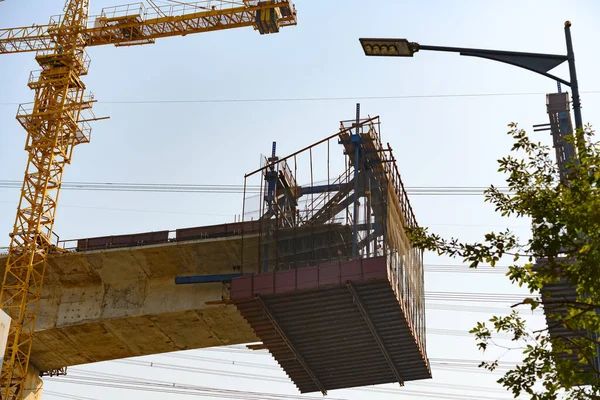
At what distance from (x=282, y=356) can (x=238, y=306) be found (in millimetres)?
5814

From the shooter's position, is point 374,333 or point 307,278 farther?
point 374,333

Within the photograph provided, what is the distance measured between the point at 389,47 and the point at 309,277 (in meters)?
29.4

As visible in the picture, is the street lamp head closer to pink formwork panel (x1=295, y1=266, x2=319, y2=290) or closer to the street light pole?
the street light pole

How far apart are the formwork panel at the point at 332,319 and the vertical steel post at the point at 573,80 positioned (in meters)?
28.6

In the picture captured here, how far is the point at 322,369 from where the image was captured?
60531mm

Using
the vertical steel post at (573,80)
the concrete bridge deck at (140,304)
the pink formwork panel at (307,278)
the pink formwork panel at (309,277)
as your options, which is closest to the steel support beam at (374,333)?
the pink formwork panel at (309,277)

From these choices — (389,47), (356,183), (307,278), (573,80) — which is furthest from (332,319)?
Answer: (573,80)

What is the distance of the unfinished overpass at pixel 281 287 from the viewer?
2143 inches

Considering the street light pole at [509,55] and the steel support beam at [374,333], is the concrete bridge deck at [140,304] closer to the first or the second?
the steel support beam at [374,333]

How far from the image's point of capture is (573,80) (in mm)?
23391

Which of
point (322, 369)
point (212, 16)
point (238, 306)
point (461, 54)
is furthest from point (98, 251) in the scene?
point (461, 54)

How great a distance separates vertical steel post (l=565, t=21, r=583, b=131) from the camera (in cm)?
2259

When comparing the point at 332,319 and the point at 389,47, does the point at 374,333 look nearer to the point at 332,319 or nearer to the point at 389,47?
the point at 332,319

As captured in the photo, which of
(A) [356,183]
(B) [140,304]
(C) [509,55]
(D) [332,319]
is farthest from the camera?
(B) [140,304]
